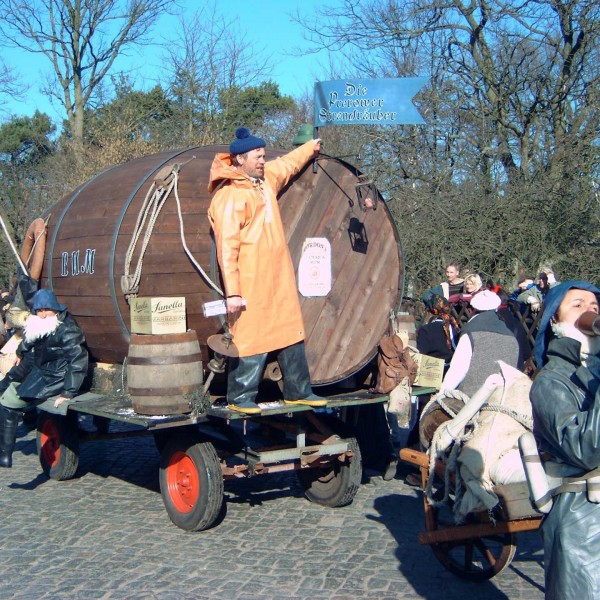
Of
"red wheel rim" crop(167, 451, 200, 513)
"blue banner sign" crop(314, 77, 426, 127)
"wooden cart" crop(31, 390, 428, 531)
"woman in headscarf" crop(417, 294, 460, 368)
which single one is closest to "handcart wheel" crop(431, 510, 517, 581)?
"wooden cart" crop(31, 390, 428, 531)

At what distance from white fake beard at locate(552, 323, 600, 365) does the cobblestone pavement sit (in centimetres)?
233

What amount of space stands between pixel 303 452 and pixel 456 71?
10973 millimetres

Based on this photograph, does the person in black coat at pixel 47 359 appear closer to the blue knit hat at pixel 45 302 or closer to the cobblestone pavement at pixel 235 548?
the blue knit hat at pixel 45 302

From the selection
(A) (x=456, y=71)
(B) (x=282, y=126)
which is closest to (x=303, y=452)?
(A) (x=456, y=71)

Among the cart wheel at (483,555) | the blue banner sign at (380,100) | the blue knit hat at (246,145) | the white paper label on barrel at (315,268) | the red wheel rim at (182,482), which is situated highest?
the blue banner sign at (380,100)

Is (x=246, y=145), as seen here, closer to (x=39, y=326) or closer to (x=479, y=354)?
(x=479, y=354)

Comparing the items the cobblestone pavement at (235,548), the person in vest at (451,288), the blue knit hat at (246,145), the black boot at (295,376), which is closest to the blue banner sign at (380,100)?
the blue knit hat at (246,145)

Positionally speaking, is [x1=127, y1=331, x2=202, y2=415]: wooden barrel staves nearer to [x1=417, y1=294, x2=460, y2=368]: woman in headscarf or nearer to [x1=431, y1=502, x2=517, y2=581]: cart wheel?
[x1=431, y1=502, x2=517, y2=581]: cart wheel

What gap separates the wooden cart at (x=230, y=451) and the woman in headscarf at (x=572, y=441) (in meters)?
2.91

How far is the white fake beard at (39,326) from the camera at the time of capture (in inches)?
271

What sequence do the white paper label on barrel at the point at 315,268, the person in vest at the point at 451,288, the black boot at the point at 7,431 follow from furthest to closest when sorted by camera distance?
the person in vest at the point at 451,288 → the black boot at the point at 7,431 → the white paper label on barrel at the point at 315,268

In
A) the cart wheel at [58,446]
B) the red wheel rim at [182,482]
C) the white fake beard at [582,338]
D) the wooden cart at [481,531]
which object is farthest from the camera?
the cart wheel at [58,446]

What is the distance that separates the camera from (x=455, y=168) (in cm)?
1470

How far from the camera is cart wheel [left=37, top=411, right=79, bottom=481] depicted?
7617mm
